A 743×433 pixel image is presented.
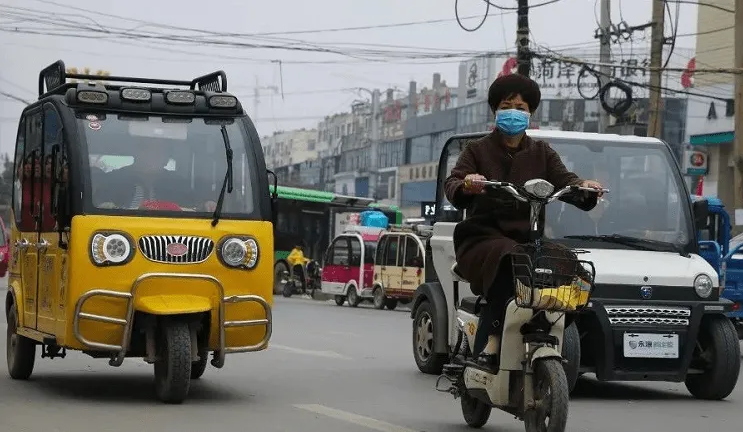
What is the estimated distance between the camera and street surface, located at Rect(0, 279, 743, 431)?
911cm

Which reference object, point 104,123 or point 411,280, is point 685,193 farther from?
point 411,280

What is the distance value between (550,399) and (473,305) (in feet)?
4.23

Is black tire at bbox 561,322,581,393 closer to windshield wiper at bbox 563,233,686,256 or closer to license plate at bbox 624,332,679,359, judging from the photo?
license plate at bbox 624,332,679,359

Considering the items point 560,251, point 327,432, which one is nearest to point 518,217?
point 560,251

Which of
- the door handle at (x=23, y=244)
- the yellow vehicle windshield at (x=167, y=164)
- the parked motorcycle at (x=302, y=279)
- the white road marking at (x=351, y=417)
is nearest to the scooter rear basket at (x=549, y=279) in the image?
the white road marking at (x=351, y=417)

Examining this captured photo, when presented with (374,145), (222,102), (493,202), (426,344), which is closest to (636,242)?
(426,344)

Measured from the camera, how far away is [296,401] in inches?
420

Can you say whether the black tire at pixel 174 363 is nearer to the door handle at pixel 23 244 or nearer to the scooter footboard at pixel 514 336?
the door handle at pixel 23 244

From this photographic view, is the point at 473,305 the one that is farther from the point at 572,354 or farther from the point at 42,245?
the point at 42,245

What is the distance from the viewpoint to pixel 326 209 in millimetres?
49781

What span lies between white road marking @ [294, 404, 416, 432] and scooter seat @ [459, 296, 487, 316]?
0.86m

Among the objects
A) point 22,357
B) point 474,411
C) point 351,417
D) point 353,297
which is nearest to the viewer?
point 474,411

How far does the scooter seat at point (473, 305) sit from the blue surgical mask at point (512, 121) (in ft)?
3.06

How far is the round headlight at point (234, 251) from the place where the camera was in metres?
10.5
